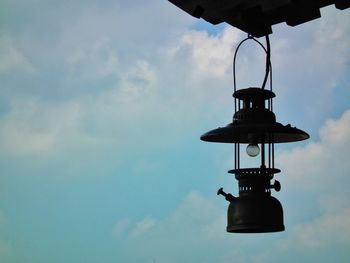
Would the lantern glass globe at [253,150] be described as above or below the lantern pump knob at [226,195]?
above

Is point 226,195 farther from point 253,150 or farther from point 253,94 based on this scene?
point 253,94

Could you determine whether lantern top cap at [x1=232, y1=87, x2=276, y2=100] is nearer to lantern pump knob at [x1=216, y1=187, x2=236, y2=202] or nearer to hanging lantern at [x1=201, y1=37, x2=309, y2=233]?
hanging lantern at [x1=201, y1=37, x2=309, y2=233]

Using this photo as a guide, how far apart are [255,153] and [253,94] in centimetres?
32

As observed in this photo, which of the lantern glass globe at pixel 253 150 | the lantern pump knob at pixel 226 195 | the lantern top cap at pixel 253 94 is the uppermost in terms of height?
the lantern top cap at pixel 253 94

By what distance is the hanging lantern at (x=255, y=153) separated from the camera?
286 cm

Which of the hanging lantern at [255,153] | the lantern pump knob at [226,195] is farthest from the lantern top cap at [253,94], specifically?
the lantern pump knob at [226,195]

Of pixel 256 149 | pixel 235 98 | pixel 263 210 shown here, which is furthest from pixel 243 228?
pixel 235 98

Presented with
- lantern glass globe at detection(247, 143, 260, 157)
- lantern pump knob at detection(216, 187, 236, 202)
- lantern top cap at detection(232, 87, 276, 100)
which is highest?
lantern top cap at detection(232, 87, 276, 100)

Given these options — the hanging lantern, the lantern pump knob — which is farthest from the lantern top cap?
the lantern pump knob

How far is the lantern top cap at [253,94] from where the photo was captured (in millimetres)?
3039

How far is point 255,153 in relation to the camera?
3090mm

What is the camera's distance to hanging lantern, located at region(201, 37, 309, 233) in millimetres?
2857

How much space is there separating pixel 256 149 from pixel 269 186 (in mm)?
223

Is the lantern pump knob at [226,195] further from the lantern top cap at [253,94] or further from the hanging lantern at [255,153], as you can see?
the lantern top cap at [253,94]
